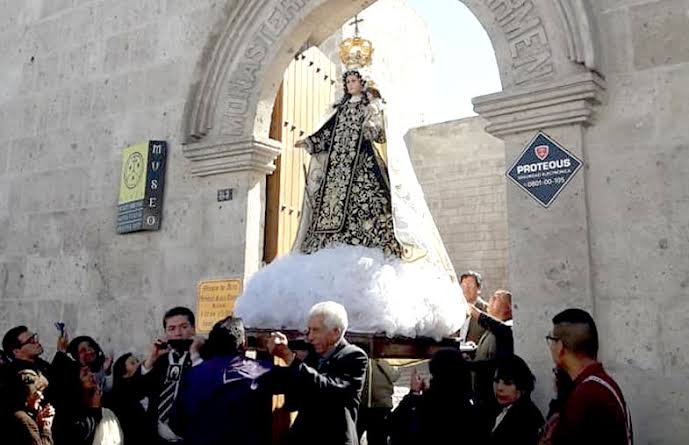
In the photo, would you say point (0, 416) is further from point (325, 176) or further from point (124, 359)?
point (325, 176)

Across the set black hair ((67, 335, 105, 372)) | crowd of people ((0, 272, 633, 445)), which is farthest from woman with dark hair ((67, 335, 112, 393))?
crowd of people ((0, 272, 633, 445))

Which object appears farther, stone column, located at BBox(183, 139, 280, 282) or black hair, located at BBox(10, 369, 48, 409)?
stone column, located at BBox(183, 139, 280, 282)

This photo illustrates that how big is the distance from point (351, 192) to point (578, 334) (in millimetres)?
2711

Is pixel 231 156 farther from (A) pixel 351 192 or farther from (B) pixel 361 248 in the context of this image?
(B) pixel 361 248

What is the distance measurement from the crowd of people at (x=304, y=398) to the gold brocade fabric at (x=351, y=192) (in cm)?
132

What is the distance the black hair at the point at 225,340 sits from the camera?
10.0 ft

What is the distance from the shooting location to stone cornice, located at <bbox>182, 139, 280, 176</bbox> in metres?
5.52

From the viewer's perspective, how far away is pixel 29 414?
11.0 feet

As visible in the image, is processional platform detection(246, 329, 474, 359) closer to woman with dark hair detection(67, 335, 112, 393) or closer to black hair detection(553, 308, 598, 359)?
woman with dark hair detection(67, 335, 112, 393)

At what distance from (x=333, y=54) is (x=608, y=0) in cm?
579

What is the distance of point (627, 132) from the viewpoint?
4.01m

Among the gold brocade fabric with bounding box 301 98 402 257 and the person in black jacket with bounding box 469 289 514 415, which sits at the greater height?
the gold brocade fabric with bounding box 301 98 402 257

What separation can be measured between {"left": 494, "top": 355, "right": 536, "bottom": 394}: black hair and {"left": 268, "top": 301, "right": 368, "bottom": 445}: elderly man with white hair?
31.1 inches

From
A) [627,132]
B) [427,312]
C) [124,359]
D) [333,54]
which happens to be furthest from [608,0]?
[333,54]
